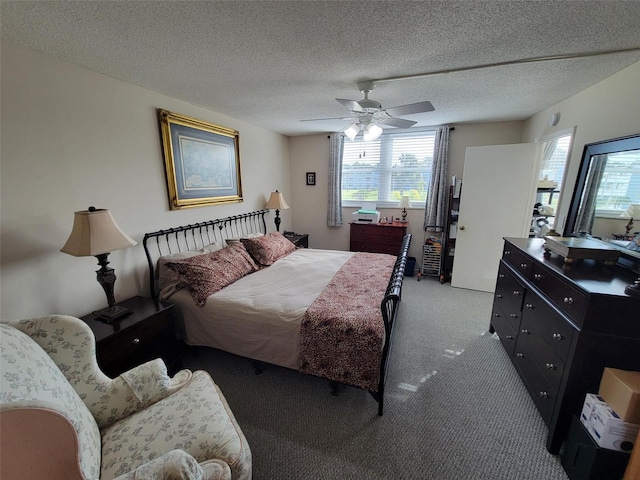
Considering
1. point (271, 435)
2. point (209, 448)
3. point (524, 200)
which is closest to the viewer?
point (209, 448)

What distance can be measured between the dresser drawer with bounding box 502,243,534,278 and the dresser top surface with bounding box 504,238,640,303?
8 cm

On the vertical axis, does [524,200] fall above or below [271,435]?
above

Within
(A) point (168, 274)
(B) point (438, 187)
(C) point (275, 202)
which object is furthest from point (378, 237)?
(A) point (168, 274)

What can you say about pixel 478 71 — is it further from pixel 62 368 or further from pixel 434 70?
pixel 62 368

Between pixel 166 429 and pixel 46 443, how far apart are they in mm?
466

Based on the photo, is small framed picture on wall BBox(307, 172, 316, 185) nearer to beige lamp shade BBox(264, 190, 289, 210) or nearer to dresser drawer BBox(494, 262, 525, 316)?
beige lamp shade BBox(264, 190, 289, 210)

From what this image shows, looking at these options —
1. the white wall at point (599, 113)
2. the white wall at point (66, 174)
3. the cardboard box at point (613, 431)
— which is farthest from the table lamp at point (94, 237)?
the white wall at point (599, 113)

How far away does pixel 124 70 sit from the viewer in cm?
188

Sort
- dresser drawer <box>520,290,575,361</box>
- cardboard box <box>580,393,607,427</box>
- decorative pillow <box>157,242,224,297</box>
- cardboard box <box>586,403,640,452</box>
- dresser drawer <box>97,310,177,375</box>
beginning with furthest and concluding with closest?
decorative pillow <box>157,242,224,297</box> < dresser drawer <box>97,310,177,375</box> < dresser drawer <box>520,290,575,361</box> < cardboard box <box>580,393,607,427</box> < cardboard box <box>586,403,640,452</box>

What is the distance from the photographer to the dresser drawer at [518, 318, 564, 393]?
147 cm

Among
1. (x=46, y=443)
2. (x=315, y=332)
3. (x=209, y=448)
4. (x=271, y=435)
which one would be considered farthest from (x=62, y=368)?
(x=315, y=332)

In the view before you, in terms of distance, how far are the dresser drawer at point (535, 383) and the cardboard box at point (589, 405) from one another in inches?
5.4

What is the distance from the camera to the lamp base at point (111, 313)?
1.80 metres

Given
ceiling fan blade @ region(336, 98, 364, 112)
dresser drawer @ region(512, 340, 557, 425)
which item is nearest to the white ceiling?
ceiling fan blade @ region(336, 98, 364, 112)
